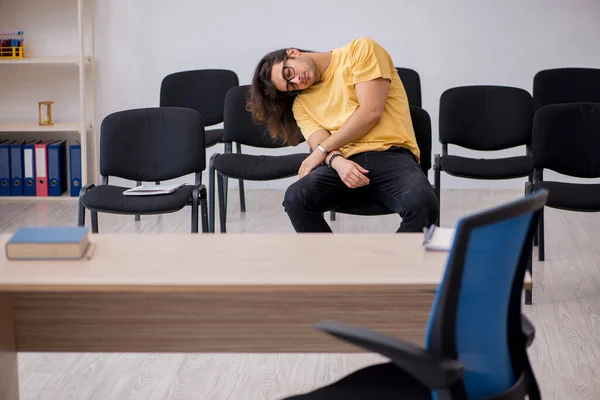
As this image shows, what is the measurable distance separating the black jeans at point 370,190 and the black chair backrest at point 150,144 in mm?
765

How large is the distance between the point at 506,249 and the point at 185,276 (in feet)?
2.54

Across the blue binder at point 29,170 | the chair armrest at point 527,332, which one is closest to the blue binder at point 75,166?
the blue binder at point 29,170

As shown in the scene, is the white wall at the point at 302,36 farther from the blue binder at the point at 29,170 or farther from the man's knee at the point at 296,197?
the man's knee at the point at 296,197

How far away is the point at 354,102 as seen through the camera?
3.54 m

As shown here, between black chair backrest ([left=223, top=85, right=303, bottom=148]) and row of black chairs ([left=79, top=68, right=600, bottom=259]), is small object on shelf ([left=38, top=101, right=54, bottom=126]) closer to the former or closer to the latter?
row of black chairs ([left=79, top=68, right=600, bottom=259])

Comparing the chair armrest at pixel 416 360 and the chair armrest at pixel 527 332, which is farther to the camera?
the chair armrest at pixel 527 332

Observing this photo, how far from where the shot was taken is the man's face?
3457mm

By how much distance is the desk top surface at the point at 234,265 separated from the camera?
1.88 meters

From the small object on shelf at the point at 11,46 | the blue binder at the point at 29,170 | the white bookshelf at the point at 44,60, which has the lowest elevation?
the blue binder at the point at 29,170

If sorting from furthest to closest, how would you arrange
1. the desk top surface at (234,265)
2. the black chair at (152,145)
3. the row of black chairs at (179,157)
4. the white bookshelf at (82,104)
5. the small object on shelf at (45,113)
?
the small object on shelf at (45,113) < the white bookshelf at (82,104) < the black chair at (152,145) < the row of black chairs at (179,157) < the desk top surface at (234,265)

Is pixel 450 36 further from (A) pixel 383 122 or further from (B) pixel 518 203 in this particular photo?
(B) pixel 518 203

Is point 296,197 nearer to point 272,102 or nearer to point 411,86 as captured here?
point 272,102

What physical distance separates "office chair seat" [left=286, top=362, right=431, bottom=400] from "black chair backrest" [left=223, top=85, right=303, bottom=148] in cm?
282

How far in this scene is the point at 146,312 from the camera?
2.30 m
